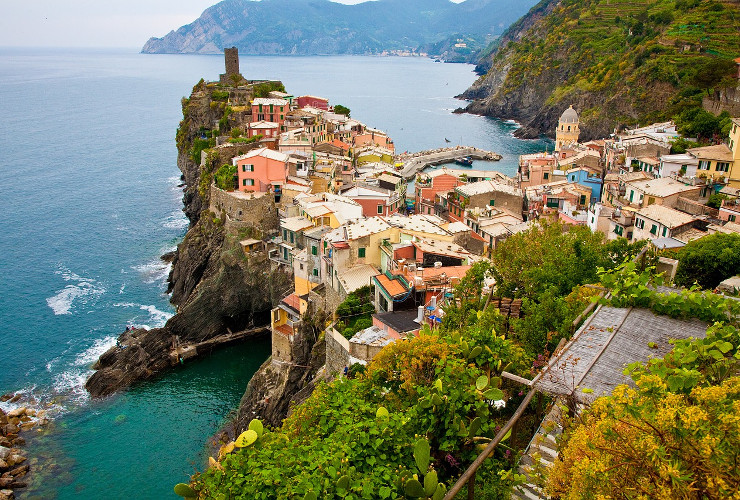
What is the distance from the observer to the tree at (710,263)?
75.8 feet

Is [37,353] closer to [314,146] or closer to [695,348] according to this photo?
[314,146]

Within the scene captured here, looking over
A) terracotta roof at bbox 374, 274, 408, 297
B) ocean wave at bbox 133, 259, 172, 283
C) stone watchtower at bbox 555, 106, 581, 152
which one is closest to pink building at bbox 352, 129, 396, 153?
stone watchtower at bbox 555, 106, 581, 152

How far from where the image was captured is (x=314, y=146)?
60844mm

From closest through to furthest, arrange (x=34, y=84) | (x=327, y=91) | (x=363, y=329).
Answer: (x=363, y=329)
(x=327, y=91)
(x=34, y=84)

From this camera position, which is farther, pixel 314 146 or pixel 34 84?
pixel 34 84

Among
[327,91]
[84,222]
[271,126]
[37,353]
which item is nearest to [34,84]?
[327,91]

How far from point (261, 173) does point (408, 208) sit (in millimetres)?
14815

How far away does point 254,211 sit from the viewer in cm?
4450

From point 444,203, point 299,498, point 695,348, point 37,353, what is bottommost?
point 37,353

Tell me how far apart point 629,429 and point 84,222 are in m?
69.5

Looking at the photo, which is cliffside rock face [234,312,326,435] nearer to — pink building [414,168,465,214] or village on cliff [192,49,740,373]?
village on cliff [192,49,740,373]

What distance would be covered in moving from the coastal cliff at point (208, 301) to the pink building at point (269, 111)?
15862 mm

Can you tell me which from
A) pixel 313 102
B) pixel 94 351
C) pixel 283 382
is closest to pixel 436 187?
pixel 283 382

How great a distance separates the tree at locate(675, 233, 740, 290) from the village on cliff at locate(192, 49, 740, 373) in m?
3.74
